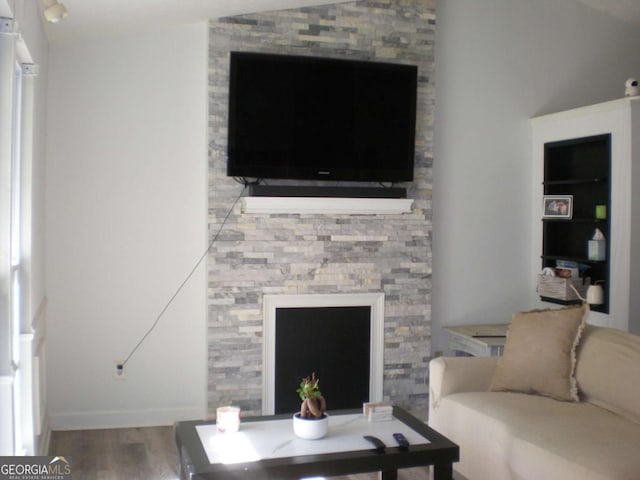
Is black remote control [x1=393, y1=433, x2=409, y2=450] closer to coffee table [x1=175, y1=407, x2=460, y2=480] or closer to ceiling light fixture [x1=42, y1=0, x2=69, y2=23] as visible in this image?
coffee table [x1=175, y1=407, x2=460, y2=480]

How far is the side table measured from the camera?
462cm

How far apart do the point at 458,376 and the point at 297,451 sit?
4.21 feet

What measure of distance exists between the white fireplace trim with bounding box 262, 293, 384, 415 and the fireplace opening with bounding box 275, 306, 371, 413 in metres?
0.03

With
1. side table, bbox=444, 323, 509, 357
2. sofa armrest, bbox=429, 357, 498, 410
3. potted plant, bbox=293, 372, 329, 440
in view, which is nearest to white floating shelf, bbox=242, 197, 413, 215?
side table, bbox=444, 323, 509, 357

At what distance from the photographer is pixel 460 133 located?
5148mm

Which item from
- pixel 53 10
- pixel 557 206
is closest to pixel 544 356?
pixel 557 206

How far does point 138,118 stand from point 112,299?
45.4 inches

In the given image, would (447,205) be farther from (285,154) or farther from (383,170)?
(285,154)

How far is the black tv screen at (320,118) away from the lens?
175 inches

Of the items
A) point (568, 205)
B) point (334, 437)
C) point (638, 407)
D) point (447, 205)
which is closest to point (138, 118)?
point (447, 205)

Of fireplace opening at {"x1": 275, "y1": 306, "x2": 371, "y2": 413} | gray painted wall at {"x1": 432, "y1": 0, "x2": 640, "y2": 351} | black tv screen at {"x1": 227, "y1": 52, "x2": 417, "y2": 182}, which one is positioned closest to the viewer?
black tv screen at {"x1": 227, "y1": 52, "x2": 417, "y2": 182}

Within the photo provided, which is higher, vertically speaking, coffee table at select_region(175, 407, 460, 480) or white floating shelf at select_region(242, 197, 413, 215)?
white floating shelf at select_region(242, 197, 413, 215)

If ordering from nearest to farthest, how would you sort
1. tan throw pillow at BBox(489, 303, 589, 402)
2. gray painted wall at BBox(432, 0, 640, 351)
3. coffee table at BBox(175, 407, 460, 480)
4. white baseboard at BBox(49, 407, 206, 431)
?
1. coffee table at BBox(175, 407, 460, 480)
2. tan throw pillow at BBox(489, 303, 589, 402)
3. white baseboard at BBox(49, 407, 206, 431)
4. gray painted wall at BBox(432, 0, 640, 351)

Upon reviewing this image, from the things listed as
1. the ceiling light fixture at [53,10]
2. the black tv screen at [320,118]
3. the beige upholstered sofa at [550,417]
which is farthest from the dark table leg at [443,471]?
the ceiling light fixture at [53,10]
